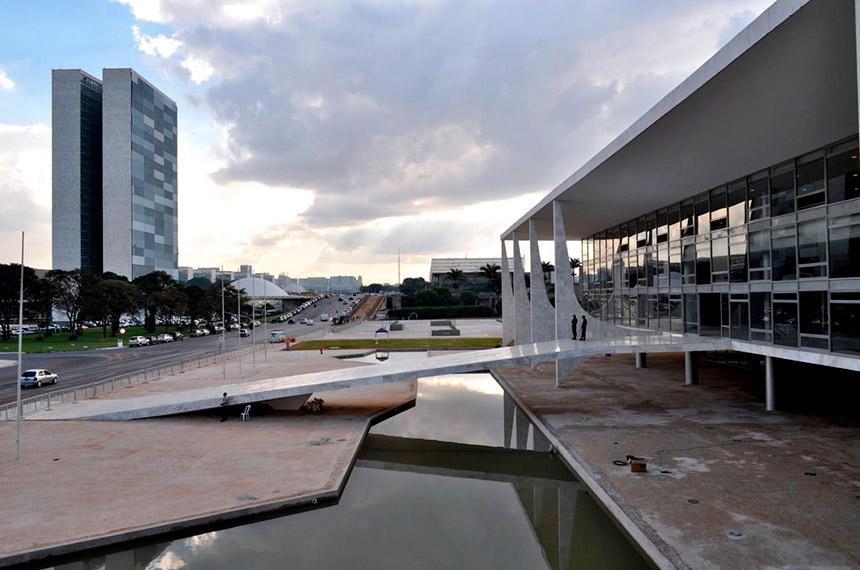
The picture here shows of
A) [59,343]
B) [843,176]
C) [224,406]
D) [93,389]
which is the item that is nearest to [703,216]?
[843,176]

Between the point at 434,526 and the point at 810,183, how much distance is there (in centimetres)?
1483

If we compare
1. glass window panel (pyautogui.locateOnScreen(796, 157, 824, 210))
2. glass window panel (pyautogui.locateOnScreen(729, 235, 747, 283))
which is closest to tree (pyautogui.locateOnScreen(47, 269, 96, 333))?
glass window panel (pyautogui.locateOnScreen(729, 235, 747, 283))

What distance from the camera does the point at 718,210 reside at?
858 inches

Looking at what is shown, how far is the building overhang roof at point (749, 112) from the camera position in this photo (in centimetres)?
998

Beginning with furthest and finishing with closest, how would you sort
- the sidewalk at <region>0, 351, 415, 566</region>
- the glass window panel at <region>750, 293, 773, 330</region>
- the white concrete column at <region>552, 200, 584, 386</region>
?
1. the white concrete column at <region>552, 200, 584, 386</region>
2. the glass window panel at <region>750, 293, 773, 330</region>
3. the sidewalk at <region>0, 351, 415, 566</region>

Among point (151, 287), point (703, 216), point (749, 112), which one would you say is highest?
point (749, 112)

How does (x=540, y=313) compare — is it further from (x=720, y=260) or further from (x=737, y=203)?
(x=737, y=203)

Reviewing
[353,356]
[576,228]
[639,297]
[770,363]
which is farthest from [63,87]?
[770,363]

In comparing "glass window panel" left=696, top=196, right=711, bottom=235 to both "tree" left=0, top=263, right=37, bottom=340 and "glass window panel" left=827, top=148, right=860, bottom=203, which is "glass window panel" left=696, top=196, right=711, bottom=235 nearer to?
"glass window panel" left=827, top=148, right=860, bottom=203

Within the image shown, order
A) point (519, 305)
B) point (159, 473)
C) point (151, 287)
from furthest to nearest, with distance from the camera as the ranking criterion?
point (151, 287) < point (519, 305) < point (159, 473)

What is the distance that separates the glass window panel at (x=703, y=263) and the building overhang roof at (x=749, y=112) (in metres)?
2.34

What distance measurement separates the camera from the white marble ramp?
813 inches

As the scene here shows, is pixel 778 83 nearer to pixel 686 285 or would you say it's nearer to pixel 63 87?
pixel 686 285

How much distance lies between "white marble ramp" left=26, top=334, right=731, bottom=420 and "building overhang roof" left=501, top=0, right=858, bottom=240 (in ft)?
20.9
